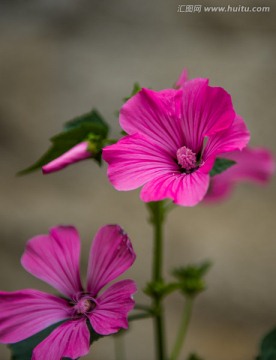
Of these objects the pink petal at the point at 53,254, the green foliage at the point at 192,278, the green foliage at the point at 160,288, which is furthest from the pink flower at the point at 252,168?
the pink petal at the point at 53,254

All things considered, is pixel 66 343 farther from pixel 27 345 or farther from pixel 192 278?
pixel 192 278

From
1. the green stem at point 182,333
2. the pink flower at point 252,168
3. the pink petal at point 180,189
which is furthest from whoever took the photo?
the pink flower at point 252,168

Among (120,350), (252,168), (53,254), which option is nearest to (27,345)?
(53,254)

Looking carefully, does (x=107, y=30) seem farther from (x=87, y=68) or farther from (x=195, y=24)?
(x=195, y=24)

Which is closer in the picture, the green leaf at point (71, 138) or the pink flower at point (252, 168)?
the green leaf at point (71, 138)

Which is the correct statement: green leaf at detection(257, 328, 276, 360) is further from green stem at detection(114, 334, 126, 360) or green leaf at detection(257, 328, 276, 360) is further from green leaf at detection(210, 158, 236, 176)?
green stem at detection(114, 334, 126, 360)

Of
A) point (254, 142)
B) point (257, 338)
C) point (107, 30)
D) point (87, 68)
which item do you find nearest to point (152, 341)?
point (257, 338)

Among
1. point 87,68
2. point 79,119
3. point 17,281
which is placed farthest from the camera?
point 87,68

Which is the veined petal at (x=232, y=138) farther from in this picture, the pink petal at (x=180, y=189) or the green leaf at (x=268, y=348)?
the green leaf at (x=268, y=348)
